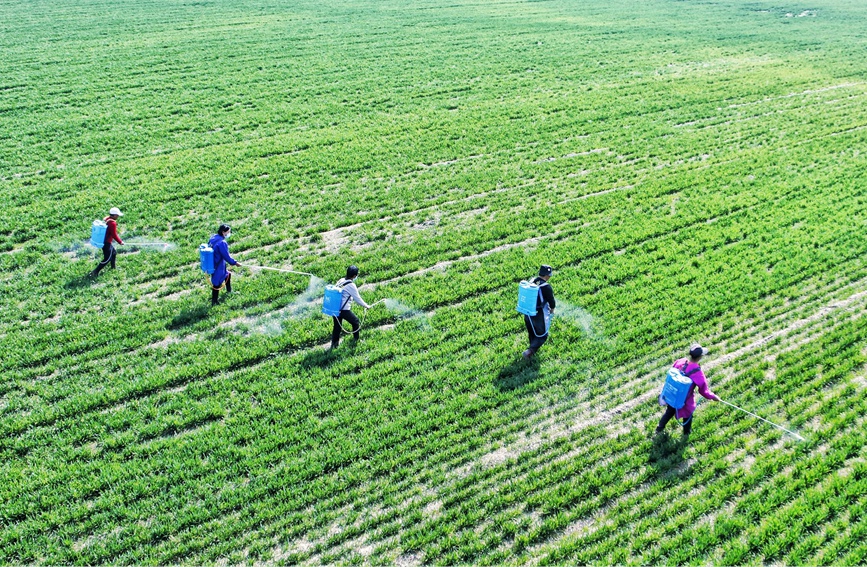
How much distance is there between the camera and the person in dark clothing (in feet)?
38.3

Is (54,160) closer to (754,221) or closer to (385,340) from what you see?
(385,340)

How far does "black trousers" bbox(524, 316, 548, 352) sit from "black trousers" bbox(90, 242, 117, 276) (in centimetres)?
1002

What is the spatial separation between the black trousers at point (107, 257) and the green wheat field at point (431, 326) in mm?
318

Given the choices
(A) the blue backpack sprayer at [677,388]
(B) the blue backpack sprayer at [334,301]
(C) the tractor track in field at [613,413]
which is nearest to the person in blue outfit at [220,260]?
(B) the blue backpack sprayer at [334,301]

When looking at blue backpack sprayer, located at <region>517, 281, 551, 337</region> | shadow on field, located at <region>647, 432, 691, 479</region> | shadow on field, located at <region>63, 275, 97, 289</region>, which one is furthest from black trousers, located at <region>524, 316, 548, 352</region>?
shadow on field, located at <region>63, 275, 97, 289</region>

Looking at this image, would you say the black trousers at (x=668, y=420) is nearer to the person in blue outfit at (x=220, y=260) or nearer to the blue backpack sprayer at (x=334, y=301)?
the blue backpack sprayer at (x=334, y=301)

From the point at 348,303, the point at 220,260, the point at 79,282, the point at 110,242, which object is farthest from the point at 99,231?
the point at 348,303

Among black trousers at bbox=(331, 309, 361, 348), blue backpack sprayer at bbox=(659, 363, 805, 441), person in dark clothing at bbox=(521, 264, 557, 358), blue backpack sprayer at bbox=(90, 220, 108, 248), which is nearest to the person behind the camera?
blue backpack sprayer at bbox=(659, 363, 805, 441)

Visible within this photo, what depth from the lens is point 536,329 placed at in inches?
472

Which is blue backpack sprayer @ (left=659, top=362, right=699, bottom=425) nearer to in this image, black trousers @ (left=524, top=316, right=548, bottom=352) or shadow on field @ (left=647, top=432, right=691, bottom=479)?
shadow on field @ (left=647, top=432, right=691, bottom=479)

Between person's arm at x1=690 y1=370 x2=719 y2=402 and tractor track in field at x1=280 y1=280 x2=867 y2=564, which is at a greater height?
person's arm at x1=690 y1=370 x2=719 y2=402

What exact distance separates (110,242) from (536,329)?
33.6ft

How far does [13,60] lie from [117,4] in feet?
53.5

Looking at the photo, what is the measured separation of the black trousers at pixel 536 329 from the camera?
38.8 feet
